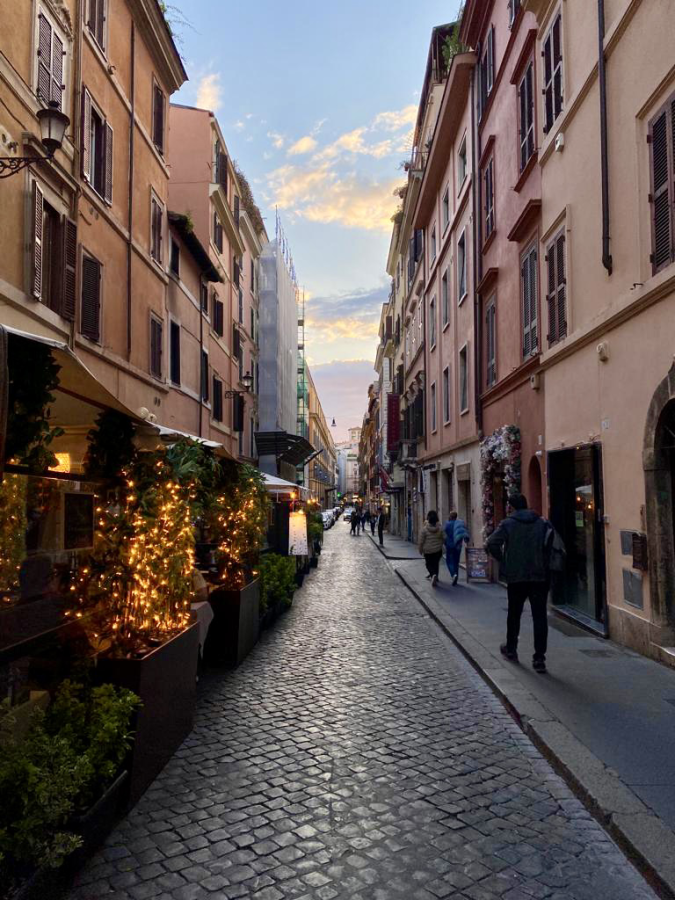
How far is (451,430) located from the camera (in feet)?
75.2

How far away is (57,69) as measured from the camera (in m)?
12.2

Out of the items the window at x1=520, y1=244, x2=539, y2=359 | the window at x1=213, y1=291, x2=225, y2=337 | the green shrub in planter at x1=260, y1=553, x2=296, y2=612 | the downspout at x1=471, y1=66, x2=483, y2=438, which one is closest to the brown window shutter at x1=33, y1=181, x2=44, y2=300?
the green shrub in planter at x1=260, y1=553, x2=296, y2=612

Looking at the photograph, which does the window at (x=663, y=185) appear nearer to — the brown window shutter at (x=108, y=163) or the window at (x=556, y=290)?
the window at (x=556, y=290)

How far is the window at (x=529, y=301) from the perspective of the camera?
44.1ft

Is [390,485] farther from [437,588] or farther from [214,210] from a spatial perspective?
[437,588]

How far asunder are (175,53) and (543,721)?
62.5ft

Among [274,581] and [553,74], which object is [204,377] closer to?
[274,581]

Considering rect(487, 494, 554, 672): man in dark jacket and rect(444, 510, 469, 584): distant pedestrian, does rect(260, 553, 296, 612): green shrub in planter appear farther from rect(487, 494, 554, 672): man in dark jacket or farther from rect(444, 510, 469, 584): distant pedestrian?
rect(444, 510, 469, 584): distant pedestrian

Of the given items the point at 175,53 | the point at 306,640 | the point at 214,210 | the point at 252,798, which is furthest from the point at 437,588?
the point at 214,210

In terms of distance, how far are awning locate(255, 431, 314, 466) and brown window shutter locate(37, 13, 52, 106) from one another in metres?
17.1

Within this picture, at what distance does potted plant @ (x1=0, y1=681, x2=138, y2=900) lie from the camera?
303cm

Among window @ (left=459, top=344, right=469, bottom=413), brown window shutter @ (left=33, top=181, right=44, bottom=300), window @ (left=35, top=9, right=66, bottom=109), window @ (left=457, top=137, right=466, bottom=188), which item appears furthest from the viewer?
window @ (left=457, top=137, right=466, bottom=188)

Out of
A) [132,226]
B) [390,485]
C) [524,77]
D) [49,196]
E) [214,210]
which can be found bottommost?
[390,485]

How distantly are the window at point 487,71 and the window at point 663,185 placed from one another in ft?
33.4
